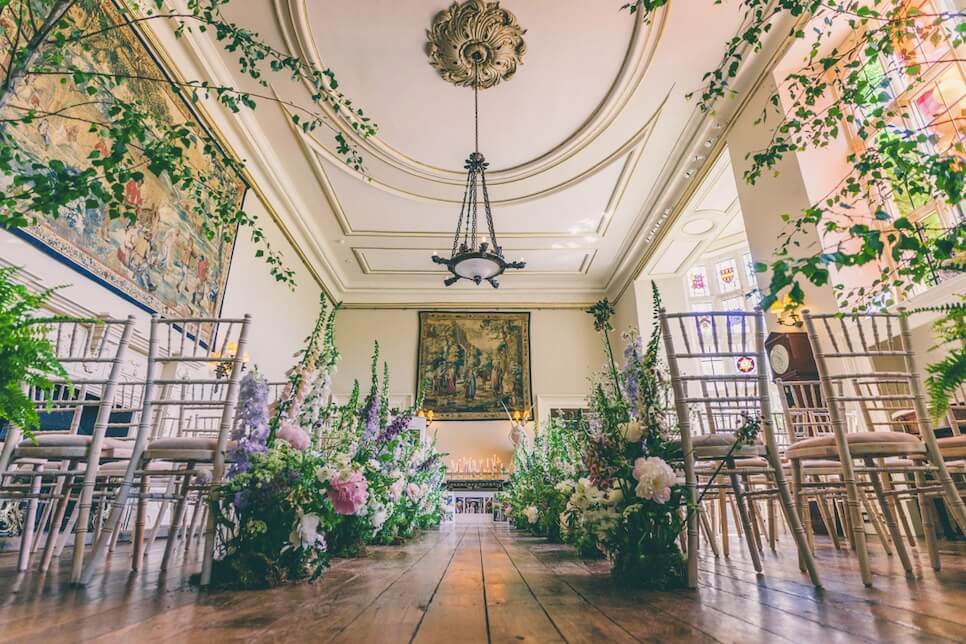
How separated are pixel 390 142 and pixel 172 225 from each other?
2.46 m

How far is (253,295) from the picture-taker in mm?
5812

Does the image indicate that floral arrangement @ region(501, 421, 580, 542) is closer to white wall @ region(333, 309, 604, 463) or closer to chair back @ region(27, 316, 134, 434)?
chair back @ region(27, 316, 134, 434)

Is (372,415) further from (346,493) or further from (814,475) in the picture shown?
(814,475)

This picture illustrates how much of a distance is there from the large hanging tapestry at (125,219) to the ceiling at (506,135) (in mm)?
482

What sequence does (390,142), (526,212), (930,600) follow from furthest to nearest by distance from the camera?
(526,212)
(390,142)
(930,600)

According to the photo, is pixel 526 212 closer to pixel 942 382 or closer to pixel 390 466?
pixel 390 466

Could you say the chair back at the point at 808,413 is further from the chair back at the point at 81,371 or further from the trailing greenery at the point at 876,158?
the chair back at the point at 81,371

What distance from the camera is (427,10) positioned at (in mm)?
4148

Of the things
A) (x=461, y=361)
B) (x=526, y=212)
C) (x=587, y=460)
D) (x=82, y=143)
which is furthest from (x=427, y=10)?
(x=461, y=361)

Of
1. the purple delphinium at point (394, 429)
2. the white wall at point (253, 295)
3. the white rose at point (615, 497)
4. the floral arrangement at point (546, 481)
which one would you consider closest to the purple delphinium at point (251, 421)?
the purple delphinium at point (394, 429)

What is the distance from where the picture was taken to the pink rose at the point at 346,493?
5.25ft

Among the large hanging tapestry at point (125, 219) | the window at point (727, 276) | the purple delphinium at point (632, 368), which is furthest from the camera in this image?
the window at point (727, 276)

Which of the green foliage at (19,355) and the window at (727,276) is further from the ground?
the window at (727,276)

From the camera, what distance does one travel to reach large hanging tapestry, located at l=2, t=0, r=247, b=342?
9.83 ft
